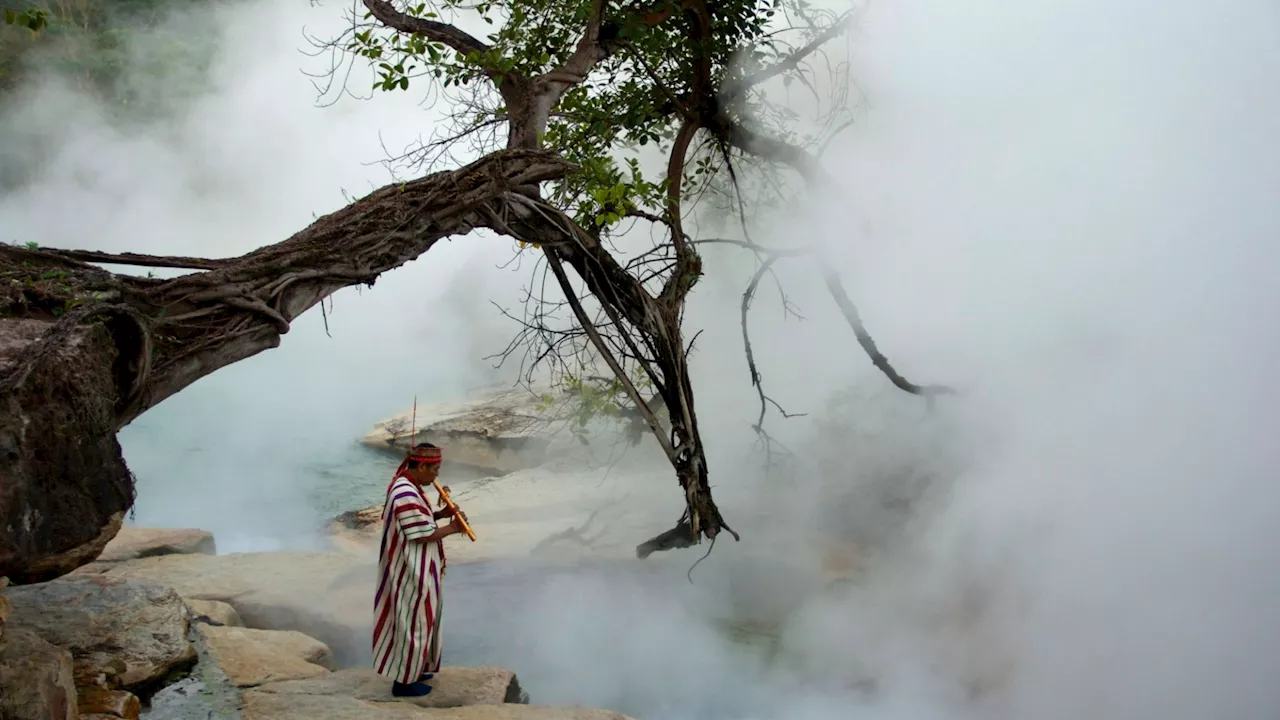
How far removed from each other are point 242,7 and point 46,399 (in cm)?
1465

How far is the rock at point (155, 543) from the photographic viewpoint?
5488 mm

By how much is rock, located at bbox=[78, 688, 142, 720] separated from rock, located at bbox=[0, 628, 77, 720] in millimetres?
249

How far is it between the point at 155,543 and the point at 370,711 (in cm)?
304

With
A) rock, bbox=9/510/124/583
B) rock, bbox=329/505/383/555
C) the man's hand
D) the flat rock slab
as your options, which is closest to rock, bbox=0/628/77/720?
rock, bbox=9/510/124/583

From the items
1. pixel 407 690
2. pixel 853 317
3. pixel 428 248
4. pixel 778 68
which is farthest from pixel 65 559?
pixel 778 68

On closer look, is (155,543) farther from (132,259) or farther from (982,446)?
(982,446)

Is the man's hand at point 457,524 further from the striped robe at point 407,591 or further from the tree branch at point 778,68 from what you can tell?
the tree branch at point 778,68

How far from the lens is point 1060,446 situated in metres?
5.52

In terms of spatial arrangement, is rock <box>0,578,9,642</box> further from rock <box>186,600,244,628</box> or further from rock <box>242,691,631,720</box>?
rock <box>186,600,244,628</box>

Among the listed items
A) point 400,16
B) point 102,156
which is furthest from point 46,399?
point 102,156

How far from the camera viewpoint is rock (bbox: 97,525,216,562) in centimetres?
549

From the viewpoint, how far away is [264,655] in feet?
12.8

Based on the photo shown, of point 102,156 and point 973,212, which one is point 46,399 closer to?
point 973,212

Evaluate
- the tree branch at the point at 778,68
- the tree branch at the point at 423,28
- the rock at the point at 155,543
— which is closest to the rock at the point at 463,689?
the rock at the point at 155,543
